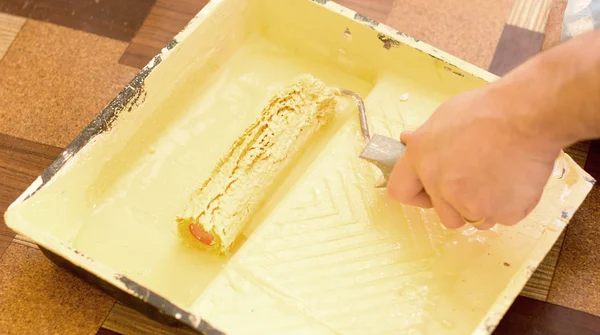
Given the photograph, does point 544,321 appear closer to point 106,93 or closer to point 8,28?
point 106,93

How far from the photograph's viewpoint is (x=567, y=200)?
871mm

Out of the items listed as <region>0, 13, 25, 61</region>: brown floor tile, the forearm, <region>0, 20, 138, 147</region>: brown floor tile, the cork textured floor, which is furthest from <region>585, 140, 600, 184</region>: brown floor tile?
<region>0, 13, 25, 61</region>: brown floor tile

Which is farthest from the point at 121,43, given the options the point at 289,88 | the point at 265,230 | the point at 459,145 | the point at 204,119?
the point at 459,145

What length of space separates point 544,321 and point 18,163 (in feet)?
2.86

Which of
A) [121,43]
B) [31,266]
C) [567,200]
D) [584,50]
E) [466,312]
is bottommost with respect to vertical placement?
[31,266]

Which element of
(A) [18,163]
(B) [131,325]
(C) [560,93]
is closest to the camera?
(C) [560,93]

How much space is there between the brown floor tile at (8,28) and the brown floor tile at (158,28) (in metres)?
0.22

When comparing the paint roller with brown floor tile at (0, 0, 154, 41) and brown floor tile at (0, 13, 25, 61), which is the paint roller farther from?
brown floor tile at (0, 13, 25, 61)

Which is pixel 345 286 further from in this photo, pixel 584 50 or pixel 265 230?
pixel 584 50

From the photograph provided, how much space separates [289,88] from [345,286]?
1.07 ft

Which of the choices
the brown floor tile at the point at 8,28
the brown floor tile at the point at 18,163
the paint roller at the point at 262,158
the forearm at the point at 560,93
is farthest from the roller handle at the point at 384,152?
the brown floor tile at the point at 8,28

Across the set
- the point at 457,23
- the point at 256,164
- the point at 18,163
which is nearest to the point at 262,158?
the point at 256,164

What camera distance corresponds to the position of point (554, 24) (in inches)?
47.0

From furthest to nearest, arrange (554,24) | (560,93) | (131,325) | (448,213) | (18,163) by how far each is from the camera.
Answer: (554,24)
(18,163)
(131,325)
(448,213)
(560,93)
